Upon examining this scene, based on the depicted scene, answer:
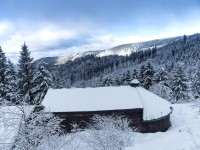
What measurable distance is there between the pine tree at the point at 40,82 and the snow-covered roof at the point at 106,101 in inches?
370

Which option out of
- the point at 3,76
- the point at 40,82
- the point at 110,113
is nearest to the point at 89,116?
the point at 110,113

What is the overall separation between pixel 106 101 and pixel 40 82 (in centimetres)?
1593

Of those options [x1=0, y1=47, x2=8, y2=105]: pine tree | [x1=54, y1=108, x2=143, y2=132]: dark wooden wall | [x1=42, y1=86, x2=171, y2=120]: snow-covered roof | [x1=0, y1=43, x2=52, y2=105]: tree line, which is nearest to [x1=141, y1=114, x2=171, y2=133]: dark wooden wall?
[x1=42, y1=86, x2=171, y2=120]: snow-covered roof

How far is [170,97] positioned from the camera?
162 feet

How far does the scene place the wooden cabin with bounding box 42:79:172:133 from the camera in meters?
27.3

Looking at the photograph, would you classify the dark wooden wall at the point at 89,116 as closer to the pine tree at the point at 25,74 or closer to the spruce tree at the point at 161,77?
the pine tree at the point at 25,74

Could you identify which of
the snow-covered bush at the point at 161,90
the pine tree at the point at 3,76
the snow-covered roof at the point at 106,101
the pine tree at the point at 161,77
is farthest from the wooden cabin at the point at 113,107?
the pine tree at the point at 161,77

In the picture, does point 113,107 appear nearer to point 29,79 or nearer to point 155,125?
point 155,125

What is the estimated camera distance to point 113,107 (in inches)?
1078

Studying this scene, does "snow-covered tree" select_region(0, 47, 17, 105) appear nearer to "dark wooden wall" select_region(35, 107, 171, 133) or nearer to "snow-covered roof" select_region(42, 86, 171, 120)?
"snow-covered roof" select_region(42, 86, 171, 120)

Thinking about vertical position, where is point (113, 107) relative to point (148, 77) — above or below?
above

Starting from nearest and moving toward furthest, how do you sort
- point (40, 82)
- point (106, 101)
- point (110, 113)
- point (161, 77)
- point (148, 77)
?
1. point (110, 113)
2. point (106, 101)
3. point (40, 82)
4. point (161, 77)
5. point (148, 77)

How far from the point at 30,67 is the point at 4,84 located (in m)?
5.58

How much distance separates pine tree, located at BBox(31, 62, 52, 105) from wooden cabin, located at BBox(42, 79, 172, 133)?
10.1m
